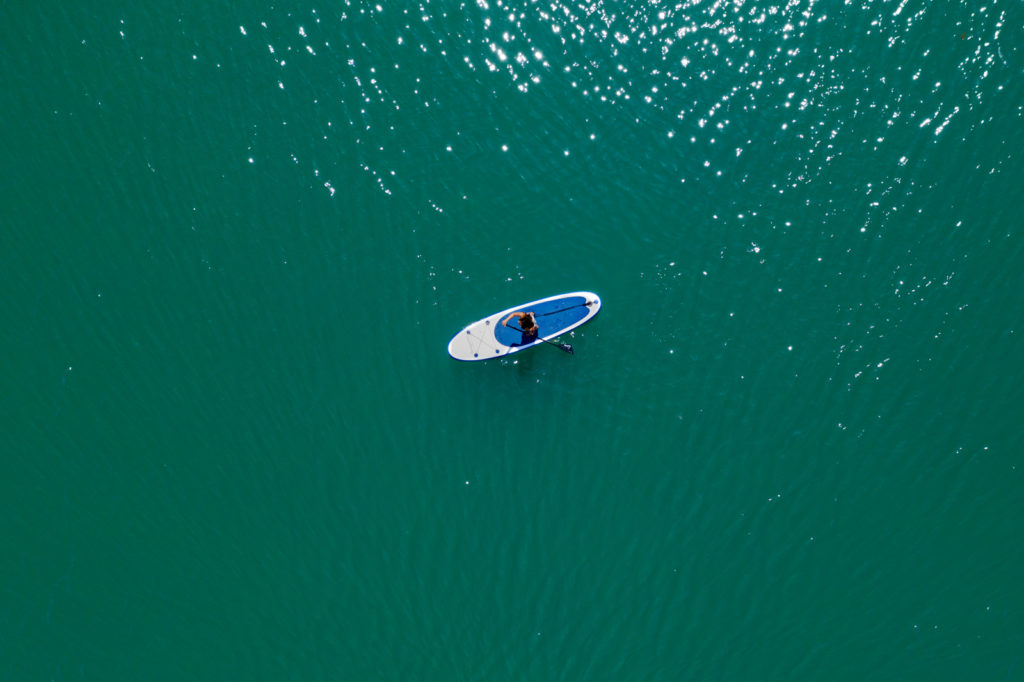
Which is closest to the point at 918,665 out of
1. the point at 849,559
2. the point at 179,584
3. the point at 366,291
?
the point at 849,559

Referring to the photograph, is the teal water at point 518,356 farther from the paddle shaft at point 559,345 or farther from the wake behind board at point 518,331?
the wake behind board at point 518,331

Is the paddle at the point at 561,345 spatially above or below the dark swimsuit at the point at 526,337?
below

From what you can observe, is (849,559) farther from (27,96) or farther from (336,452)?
(27,96)

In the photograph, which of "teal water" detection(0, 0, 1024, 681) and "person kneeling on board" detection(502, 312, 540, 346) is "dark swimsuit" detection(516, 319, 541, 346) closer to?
"person kneeling on board" detection(502, 312, 540, 346)

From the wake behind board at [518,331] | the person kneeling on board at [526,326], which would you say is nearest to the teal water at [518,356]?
the wake behind board at [518,331]

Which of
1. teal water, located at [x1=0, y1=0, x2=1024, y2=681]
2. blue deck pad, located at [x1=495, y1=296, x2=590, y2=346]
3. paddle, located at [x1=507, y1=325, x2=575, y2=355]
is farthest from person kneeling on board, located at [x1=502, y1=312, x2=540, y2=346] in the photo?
teal water, located at [x1=0, y1=0, x2=1024, y2=681]
